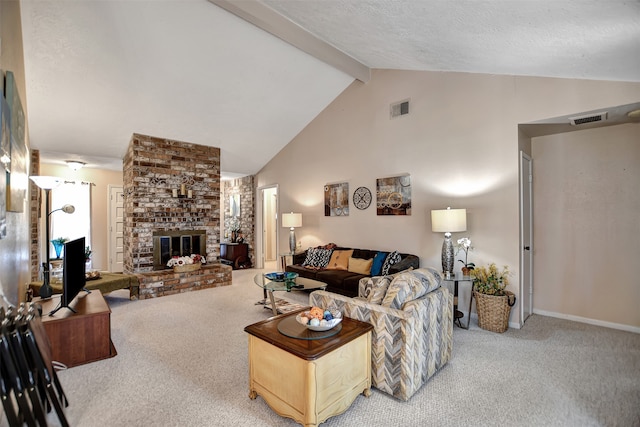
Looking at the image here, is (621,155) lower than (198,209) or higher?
higher

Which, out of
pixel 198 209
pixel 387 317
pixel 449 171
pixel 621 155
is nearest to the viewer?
pixel 387 317

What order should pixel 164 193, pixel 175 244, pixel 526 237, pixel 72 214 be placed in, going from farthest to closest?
pixel 72 214
pixel 175 244
pixel 164 193
pixel 526 237

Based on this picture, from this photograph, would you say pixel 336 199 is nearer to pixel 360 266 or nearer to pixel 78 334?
pixel 360 266

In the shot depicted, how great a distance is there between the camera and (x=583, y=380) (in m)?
2.40

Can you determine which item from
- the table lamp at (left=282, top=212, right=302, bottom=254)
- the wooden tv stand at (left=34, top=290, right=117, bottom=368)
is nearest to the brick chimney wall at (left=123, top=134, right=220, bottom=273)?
the table lamp at (left=282, top=212, right=302, bottom=254)

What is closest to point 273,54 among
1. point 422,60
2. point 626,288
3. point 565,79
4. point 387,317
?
point 422,60

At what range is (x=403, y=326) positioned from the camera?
211cm

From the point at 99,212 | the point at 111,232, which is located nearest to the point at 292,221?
the point at 111,232

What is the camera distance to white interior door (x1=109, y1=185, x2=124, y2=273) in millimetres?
7031

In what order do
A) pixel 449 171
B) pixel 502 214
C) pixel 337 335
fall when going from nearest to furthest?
1. pixel 337 335
2. pixel 502 214
3. pixel 449 171

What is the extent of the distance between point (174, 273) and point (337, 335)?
4.02 metres

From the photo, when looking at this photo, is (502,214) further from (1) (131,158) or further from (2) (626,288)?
A: (1) (131,158)

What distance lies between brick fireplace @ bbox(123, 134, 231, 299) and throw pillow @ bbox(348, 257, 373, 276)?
238cm

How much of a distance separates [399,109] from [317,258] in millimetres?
2719
